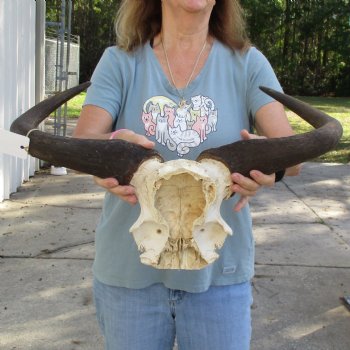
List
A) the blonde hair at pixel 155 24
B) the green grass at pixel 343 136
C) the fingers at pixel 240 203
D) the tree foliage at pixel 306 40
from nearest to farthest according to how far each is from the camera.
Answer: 1. the fingers at pixel 240 203
2. the blonde hair at pixel 155 24
3. the green grass at pixel 343 136
4. the tree foliage at pixel 306 40

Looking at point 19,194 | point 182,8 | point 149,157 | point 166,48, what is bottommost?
point 19,194

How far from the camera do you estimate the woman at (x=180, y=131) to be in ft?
7.68

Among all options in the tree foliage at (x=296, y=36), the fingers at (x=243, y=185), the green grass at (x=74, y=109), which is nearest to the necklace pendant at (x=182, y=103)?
the fingers at (x=243, y=185)

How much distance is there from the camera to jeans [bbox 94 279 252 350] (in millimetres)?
2400

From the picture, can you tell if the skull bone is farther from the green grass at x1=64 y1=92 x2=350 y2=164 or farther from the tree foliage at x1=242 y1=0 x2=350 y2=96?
the tree foliage at x1=242 y1=0 x2=350 y2=96

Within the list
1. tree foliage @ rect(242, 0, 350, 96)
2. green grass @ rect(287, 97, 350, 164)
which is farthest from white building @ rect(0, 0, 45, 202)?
tree foliage @ rect(242, 0, 350, 96)

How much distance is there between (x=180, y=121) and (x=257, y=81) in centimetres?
34

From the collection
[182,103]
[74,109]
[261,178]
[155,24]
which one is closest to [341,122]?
[74,109]

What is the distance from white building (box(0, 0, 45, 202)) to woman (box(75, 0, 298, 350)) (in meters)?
5.65

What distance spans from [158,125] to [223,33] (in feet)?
1.71

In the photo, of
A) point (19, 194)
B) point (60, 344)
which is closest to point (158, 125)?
point (60, 344)

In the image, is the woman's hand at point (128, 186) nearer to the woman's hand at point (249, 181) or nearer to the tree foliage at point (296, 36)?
the woman's hand at point (249, 181)

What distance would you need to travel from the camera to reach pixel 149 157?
210 centimetres

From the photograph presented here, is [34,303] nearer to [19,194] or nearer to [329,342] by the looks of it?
[329,342]
